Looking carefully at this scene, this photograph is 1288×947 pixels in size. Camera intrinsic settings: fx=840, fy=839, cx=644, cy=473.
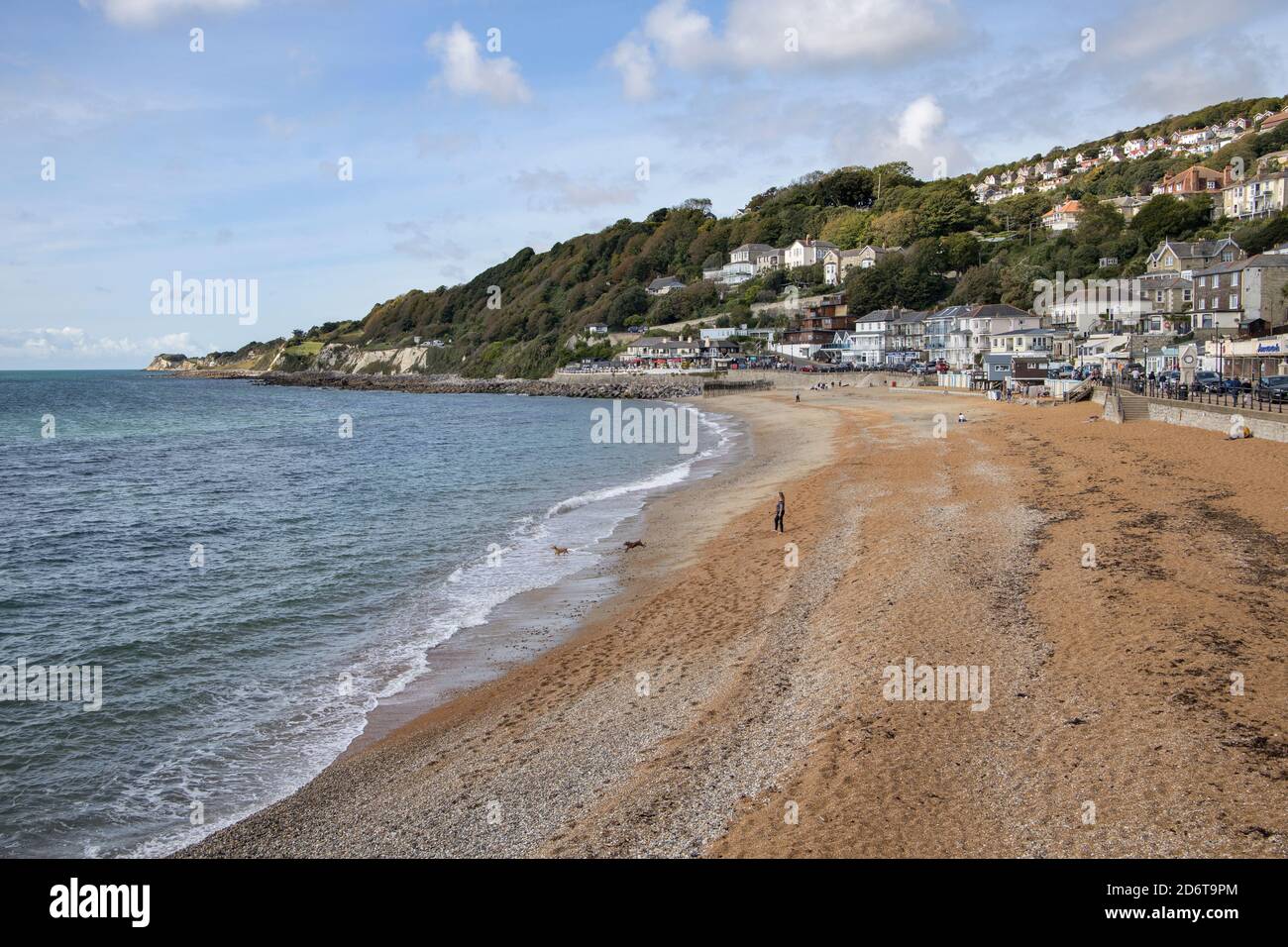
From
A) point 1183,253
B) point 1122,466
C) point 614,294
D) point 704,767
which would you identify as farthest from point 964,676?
point 614,294

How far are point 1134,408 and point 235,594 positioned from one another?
37.6m

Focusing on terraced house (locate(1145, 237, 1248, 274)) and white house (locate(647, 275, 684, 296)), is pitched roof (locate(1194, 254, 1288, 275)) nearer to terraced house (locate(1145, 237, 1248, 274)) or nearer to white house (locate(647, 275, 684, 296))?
terraced house (locate(1145, 237, 1248, 274))

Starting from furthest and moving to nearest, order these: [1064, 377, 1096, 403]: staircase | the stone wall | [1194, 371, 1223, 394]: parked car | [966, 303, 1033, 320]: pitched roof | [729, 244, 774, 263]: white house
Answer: [729, 244, 774, 263]: white house → [966, 303, 1033, 320]: pitched roof → [1064, 377, 1096, 403]: staircase → [1194, 371, 1223, 394]: parked car → the stone wall

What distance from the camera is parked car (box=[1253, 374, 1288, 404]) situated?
32675 millimetres

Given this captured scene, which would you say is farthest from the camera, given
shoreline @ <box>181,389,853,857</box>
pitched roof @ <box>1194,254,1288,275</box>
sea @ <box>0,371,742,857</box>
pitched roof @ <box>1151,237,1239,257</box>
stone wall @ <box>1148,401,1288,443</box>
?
pitched roof @ <box>1151,237,1239,257</box>

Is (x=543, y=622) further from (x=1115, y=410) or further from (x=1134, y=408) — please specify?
(x=1134, y=408)

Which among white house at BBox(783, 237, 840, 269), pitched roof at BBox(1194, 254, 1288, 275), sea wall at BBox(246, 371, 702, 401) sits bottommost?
sea wall at BBox(246, 371, 702, 401)

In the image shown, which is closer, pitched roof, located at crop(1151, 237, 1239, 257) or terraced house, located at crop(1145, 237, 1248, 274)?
terraced house, located at crop(1145, 237, 1248, 274)

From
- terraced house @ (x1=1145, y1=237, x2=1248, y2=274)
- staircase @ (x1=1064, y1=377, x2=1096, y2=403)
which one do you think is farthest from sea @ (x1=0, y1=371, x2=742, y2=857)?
terraced house @ (x1=1145, y1=237, x2=1248, y2=274)

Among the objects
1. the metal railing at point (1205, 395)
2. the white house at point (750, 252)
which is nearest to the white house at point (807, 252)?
the white house at point (750, 252)

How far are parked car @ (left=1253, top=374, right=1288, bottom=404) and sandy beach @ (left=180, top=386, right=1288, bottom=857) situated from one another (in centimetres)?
1330

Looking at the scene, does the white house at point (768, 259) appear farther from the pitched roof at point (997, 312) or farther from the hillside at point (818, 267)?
the pitched roof at point (997, 312)

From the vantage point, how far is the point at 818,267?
129750 millimetres
